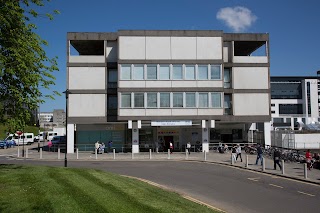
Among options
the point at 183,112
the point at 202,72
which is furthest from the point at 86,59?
the point at 202,72

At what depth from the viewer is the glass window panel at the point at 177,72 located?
138 feet

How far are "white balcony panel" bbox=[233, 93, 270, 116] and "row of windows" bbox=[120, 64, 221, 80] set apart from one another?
4.12 meters

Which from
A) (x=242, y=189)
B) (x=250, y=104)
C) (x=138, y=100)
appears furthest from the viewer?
(x=250, y=104)

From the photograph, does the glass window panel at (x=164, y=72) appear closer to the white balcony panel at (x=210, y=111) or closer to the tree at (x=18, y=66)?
the white balcony panel at (x=210, y=111)

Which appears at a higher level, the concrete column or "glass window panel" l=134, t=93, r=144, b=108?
"glass window panel" l=134, t=93, r=144, b=108

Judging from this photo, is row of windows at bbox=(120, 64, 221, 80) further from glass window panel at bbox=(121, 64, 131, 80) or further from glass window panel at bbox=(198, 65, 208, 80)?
glass window panel at bbox=(121, 64, 131, 80)

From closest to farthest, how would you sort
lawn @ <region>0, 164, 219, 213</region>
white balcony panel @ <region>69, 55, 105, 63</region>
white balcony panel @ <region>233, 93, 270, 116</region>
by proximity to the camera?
lawn @ <region>0, 164, 219, 213</region>, white balcony panel @ <region>69, 55, 105, 63</region>, white balcony panel @ <region>233, 93, 270, 116</region>

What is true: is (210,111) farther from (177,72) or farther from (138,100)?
(138,100)

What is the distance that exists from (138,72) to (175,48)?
5077mm

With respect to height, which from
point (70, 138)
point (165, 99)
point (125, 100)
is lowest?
point (70, 138)

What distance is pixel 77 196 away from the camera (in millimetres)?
11766

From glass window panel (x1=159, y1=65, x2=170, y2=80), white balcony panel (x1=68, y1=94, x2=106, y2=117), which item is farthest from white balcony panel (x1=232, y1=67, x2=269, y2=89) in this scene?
white balcony panel (x1=68, y1=94, x2=106, y2=117)

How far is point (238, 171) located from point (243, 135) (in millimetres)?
23916

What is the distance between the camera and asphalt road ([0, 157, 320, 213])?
538 inches
